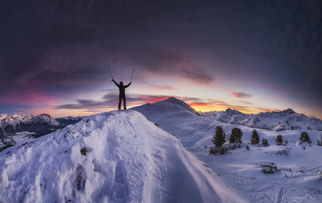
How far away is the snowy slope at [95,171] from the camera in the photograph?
6398mm

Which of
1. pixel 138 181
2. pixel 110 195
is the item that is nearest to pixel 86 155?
pixel 110 195

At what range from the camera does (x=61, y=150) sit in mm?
7941

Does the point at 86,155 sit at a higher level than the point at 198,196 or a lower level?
higher

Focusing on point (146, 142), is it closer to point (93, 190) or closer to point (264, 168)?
point (93, 190)

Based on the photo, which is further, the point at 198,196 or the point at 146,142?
the point at 146,142

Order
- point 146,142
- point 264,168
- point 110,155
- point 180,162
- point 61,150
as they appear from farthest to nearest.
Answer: point 264,168
point 146,142
point 180,162
point 110,155
point 61,150

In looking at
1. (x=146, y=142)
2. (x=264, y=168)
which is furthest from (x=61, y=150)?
(x=264, y=168)

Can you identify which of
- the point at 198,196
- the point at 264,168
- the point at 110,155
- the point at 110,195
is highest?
the point at 110,155

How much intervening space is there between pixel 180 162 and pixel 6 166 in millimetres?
8674

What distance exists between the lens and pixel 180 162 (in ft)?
36.7

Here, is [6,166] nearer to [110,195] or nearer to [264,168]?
[110,195]

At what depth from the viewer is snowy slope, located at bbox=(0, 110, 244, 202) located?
252 inches

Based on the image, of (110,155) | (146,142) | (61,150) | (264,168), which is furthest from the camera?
(264,168)

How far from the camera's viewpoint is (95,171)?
796 cm
